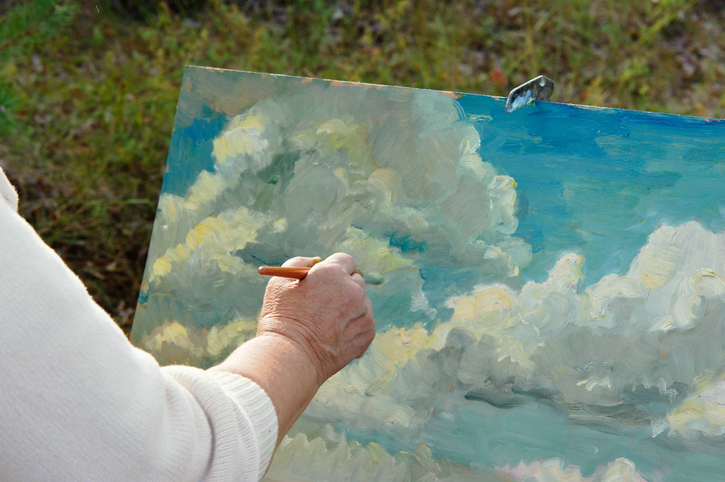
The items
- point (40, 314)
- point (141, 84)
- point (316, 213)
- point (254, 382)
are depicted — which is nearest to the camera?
point (40, 314)

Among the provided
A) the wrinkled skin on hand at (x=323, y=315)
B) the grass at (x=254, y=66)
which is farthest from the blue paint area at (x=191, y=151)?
the grass at (x=254, y=66)

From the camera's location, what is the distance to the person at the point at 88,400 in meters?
0.73

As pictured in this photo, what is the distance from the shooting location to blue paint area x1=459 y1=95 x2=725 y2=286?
134 cm

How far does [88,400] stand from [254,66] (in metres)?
2.78

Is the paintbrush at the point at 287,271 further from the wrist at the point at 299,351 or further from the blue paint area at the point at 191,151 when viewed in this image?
the blue paint area at the point at 191,151

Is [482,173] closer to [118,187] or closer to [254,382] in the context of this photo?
[254,382]

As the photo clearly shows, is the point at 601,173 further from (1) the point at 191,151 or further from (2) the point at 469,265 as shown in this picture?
(1) the point at 191,151

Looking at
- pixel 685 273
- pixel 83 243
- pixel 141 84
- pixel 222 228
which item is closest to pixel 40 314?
pixel 222 228

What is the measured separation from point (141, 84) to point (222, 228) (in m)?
1.94

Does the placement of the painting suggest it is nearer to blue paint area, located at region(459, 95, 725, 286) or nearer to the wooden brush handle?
blue paint area, located at region(459, 95, 725, 286)

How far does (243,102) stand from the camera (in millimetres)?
1686

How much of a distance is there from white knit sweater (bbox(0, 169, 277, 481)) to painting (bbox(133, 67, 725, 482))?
80 cm

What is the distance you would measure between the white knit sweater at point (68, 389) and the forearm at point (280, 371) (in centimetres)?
22

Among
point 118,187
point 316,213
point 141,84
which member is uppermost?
point 316,213
